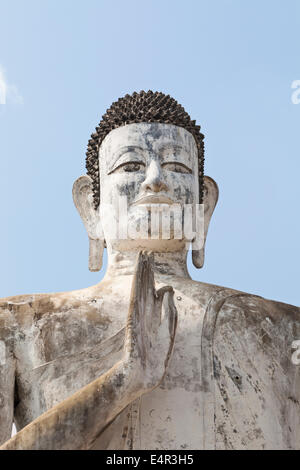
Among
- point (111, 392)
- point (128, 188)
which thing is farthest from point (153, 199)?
point (111, 392)

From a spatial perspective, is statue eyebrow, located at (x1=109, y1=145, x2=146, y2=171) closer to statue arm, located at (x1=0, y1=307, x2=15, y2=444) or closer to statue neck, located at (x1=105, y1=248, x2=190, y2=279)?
statue neck, located at (x1=105, y1=248, x2=190, y2=279)

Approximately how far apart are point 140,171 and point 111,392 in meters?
2.58

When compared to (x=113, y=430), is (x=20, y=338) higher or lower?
higher

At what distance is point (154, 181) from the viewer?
9.13 meters

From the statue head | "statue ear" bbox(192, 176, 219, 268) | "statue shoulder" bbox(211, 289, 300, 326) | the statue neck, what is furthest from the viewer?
"statue ear" bbox(192, 176, 219, 268)

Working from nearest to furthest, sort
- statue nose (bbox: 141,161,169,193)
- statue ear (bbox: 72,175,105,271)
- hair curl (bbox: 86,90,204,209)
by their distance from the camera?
statue nose (bbox: 141,161,169,193)
hair curl (bbox: 86,90,204,209)
statue ear (bbox: 72,175,105,271)

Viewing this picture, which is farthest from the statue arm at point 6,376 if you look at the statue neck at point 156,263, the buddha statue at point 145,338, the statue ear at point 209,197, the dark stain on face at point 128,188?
the statue ear at point 209,197

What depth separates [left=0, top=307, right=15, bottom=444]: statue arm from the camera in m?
8.28

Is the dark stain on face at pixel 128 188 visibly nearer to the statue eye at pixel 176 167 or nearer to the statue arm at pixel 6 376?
the statue eye at pixel 176 167

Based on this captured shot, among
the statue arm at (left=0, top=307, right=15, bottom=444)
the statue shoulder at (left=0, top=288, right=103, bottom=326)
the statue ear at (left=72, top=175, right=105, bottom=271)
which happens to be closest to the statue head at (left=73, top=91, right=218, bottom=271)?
the statue ear at (left=72, top=175, right=105, bottom=271)
